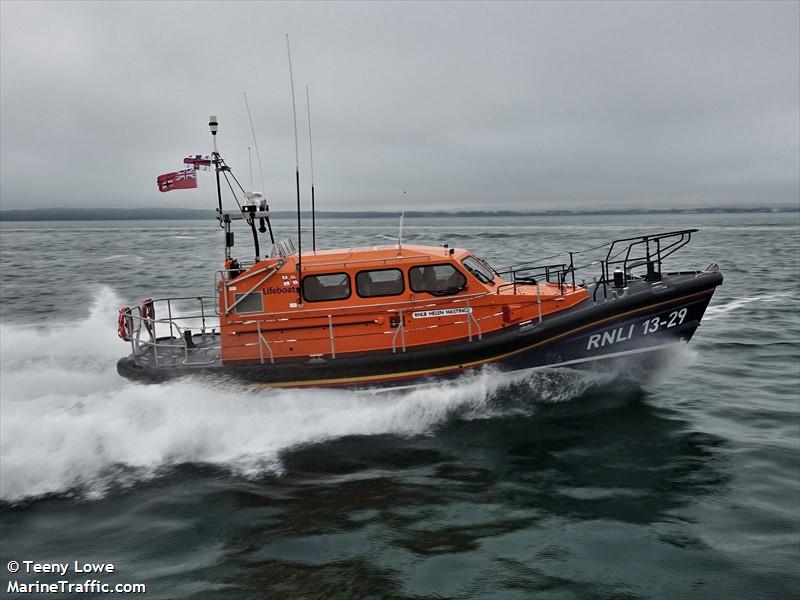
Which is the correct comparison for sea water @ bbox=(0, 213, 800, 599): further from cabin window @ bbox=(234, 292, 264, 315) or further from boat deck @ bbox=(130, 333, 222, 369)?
cabin window @ bbox=(234, 292, 264, 315)

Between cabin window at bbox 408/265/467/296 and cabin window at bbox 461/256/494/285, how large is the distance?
227 millimetres

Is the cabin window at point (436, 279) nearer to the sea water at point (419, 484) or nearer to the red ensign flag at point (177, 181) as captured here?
the sea water at point (419, 484)

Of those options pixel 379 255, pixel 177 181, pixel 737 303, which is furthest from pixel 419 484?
pixel 737 303

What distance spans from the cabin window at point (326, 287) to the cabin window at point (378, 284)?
0.66 feet

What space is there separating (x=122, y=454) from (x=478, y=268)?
5.42 metres

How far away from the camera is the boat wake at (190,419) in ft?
20.9

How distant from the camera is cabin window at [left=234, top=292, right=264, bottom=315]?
→ 7961 millimetres

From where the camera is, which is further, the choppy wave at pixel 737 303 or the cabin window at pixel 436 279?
the choppy wave at pixel 737 303

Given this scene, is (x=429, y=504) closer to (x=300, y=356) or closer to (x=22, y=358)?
(x=300, y=356)

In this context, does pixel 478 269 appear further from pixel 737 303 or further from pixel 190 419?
pixel 737 303

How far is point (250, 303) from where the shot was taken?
7988 millimetres

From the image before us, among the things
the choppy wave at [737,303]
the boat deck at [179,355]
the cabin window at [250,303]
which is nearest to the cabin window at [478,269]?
the cabin window at [250,303]

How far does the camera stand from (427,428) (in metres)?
7.50

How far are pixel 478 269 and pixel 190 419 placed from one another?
458cm
